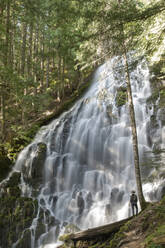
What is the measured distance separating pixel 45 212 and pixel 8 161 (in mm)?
4110

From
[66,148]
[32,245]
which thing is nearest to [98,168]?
[66,148]

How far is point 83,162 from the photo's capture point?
12.4 meters

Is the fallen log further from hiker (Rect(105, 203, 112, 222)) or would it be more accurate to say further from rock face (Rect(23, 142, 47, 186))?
rock face (Rect(23, 142, 47, 186))

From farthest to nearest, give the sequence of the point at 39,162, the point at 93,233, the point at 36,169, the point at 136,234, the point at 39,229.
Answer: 1. the point at 39,162
2. the point at 36,169
3. the point at 39,229
4. the point at 93,233
5. the point at 136,234

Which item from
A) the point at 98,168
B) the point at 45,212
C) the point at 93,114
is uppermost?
the point at 93,114

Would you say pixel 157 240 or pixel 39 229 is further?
pixel 39 229

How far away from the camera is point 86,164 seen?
Answer: 12258mm

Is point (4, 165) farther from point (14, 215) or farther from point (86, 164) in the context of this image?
point (86, 164)

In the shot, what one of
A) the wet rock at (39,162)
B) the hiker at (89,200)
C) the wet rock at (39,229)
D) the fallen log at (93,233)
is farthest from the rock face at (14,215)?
the fallen log at (93,233)

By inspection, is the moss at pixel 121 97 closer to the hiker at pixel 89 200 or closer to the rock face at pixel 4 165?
the hiker at pixel 89 200

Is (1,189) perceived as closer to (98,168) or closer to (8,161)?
(8,161)

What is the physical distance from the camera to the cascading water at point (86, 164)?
930 cm

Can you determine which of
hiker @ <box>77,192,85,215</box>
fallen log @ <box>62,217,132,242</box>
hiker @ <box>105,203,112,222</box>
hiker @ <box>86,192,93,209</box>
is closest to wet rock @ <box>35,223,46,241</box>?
hiker @ <box>77,192,85,215</box>

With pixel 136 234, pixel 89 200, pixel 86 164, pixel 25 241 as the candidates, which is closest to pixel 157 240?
pixel 136 234
